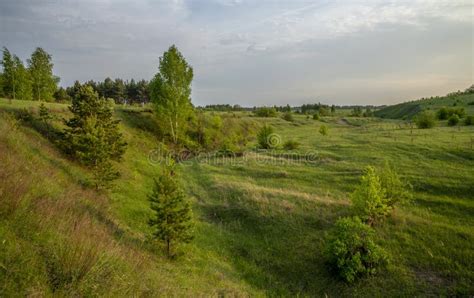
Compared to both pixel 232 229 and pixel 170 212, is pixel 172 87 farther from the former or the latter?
pixel 170 212

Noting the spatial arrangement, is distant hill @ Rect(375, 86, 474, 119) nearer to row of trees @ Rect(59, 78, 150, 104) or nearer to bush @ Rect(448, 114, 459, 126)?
bush @ Rect(448, 114, 459, 126)

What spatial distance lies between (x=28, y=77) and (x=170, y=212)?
55828mm

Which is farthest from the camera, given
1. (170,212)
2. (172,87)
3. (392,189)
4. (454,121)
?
(454,121)

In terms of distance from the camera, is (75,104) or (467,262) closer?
(467,262)

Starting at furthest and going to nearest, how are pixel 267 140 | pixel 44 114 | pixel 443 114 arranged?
pixel 443 114, pixel 267 140, pixel 44 114

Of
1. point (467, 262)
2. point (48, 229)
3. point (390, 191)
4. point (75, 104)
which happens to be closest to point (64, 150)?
point (75, 104)

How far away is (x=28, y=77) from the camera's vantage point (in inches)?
2084

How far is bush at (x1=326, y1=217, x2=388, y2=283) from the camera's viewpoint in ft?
46.9

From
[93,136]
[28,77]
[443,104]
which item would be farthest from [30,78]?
[443,104]

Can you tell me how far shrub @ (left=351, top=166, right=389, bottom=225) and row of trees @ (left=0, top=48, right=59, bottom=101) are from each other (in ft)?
183

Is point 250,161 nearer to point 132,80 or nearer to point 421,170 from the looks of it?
point 421,170

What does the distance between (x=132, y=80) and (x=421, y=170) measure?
8992 cm

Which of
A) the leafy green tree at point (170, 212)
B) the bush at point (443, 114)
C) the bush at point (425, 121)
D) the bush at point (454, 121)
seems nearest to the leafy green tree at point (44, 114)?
the leafy green tree at point (170, 212)

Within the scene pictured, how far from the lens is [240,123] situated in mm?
71375
